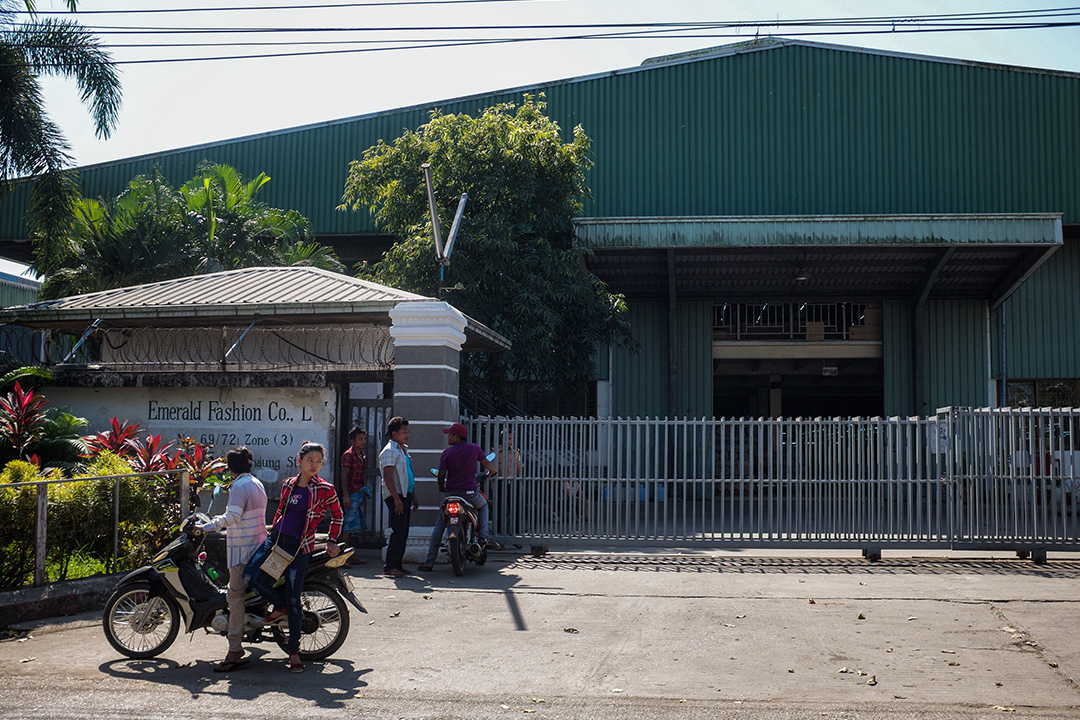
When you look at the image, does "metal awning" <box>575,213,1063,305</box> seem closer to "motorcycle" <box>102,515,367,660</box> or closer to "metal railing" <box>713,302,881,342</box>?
"metal railing" <box>713,302,881,342</box>

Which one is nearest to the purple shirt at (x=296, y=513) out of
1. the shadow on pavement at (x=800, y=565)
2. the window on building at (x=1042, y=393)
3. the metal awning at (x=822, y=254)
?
the shadow on pavement at (x=800, y=565)

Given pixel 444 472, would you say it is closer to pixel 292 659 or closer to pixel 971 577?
pixel 292 659

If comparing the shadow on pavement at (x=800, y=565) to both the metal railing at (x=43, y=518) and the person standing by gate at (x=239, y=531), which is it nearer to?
the metal railing at (x=43, y=518)

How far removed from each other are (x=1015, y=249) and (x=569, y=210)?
9.92 meters

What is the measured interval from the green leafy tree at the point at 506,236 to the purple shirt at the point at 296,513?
33.4 ft

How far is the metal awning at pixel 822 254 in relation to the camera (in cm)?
1906

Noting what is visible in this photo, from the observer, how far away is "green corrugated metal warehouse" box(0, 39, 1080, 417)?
73.5 feet

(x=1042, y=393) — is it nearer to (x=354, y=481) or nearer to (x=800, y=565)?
(x=800, y=565)

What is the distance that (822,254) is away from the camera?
2042cm

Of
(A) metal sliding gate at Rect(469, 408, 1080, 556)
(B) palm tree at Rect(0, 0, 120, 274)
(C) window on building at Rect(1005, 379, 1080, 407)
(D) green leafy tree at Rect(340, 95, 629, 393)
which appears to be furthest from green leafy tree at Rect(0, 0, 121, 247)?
(C) window on building at Rect(1005, 379, 1080, 407)

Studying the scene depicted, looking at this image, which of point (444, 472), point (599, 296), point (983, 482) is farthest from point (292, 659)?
point (599, 296)

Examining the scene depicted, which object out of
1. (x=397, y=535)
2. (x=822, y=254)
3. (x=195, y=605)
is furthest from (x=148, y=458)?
(x=822, y=254)

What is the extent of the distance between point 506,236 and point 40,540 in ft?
33.6

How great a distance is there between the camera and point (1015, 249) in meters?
19.9
